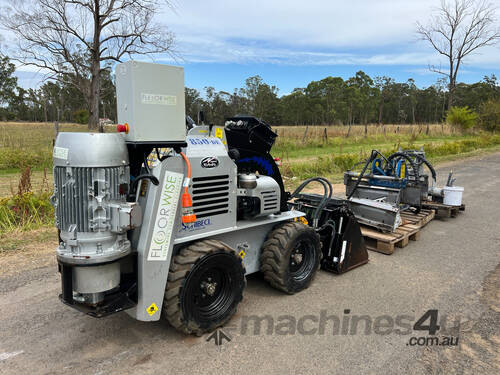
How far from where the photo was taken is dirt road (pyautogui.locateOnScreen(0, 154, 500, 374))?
2.96 metres

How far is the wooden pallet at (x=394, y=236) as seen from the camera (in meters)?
5.59

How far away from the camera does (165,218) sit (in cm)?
295

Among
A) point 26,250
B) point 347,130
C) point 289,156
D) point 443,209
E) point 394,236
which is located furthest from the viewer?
point 347,130

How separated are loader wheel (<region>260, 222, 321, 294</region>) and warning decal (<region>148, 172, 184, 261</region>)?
4.52ft

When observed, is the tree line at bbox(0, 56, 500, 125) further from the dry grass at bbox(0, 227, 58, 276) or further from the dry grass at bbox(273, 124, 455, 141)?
the dry grass at bbox(0, 227, 58, 276)

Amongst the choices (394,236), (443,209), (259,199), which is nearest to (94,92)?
(443,209)

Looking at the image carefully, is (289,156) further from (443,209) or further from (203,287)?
(203,287)

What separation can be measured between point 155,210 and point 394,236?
415cm

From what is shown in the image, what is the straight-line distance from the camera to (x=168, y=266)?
3.00 meters

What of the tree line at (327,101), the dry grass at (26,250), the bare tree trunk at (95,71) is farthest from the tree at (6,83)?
the dry grass at (26,250)

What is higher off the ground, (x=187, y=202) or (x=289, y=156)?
(x=187, y=202)

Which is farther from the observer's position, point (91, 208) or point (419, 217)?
point (419, 217)

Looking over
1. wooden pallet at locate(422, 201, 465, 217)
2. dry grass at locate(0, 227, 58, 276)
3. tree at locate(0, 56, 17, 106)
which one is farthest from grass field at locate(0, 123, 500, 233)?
tree at locate(0, 56, 17, 106)

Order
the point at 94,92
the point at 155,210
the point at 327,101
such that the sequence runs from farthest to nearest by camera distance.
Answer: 1. the point at 327,101
2. the point at 94,92
3. the point at 155,210
